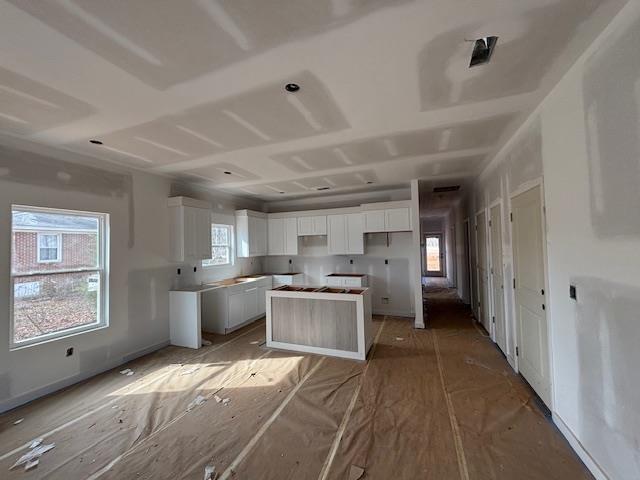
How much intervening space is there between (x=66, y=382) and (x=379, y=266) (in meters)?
5.20

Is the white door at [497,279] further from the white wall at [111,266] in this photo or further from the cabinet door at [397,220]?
the white wall at [111,266]

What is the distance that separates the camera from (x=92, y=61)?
161 centimetres

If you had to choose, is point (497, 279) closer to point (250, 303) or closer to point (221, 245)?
point (250, 303)

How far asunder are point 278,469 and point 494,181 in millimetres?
4083

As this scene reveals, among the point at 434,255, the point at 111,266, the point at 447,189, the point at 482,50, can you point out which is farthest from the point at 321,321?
the point at 434,255

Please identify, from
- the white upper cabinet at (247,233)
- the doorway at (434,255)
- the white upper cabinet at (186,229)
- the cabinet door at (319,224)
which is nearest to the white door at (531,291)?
the cabinet door at (319,224)

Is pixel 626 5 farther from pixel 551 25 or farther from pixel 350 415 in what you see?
pixel 350 415

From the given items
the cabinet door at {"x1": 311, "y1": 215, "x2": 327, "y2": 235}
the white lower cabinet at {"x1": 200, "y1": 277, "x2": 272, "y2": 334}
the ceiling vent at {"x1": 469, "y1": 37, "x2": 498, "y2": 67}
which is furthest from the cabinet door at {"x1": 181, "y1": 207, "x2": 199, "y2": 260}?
the ceiling vent at {"x1": 469, "y1": 37, "x2": 498, "y2": 67}

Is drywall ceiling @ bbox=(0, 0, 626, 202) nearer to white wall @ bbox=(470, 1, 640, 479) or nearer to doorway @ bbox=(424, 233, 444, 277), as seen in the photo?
white wall @ bbox=(470, 1, 640, 479)

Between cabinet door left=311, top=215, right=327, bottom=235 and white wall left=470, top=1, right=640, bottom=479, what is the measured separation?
13.4ft

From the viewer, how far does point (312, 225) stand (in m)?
6.07

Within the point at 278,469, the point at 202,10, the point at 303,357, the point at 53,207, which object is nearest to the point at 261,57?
the point at 202,10

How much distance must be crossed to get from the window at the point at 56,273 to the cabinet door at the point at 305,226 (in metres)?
3.58

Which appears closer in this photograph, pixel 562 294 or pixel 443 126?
pixel 562 294
